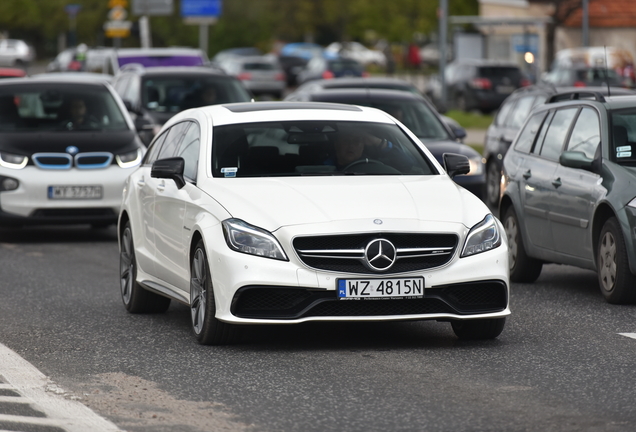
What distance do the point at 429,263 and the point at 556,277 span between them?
452 centimetres

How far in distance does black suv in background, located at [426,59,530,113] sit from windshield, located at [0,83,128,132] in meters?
29.2

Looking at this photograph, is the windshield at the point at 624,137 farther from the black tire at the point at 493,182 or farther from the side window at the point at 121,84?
the side window at the point at 121,84

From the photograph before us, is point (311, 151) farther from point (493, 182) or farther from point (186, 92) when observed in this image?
point (186, 92)

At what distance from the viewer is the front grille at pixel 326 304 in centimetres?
809

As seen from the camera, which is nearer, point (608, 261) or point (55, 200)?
point (608, 261)

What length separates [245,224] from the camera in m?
8.16

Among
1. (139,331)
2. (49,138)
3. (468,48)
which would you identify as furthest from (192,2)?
(139,331)

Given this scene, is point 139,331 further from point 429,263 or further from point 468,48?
point 468,48

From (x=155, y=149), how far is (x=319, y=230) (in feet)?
9.23

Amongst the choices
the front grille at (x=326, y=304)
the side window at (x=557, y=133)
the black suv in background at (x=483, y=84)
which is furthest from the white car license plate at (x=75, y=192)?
the black suv in background at (x=483, y=84)

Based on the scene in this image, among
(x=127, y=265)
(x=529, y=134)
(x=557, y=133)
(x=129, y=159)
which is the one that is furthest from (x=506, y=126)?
(x=127, y=265)

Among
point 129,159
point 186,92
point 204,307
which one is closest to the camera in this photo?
point 204,307

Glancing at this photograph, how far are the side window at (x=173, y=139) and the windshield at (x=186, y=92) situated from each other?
10645mm

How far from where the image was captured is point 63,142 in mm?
15617
